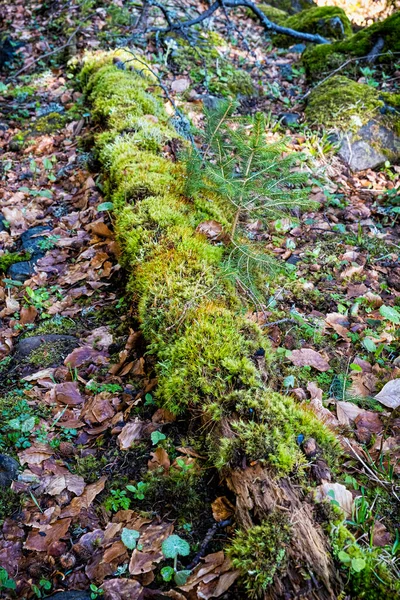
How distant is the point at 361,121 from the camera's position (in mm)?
5762

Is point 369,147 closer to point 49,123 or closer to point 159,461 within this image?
point 49,123

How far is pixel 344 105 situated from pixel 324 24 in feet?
13.5

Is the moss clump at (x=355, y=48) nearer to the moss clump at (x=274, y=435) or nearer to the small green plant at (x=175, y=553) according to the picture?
the moss clump at (x=274, y=435)

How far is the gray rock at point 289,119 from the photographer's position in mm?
6367

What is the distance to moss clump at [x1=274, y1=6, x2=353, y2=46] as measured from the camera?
28.9ft

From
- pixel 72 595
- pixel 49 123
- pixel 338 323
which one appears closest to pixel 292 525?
pixel 72 595

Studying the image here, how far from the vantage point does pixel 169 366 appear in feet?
8.79

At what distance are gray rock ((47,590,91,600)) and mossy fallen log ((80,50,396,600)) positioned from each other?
0.69 m

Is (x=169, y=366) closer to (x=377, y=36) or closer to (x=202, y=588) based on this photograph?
(x=202, y=588)

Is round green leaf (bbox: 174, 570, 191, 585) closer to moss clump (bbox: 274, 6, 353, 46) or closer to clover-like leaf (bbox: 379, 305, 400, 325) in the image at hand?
clover-like leaf (bbox: 379, 305, 400, 325)

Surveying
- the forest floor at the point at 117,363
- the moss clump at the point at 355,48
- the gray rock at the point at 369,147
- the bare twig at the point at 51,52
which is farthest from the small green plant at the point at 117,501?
the bare twig at the point at 51,52

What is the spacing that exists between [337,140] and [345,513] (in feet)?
16.3

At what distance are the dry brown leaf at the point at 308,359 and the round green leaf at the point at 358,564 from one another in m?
1.40

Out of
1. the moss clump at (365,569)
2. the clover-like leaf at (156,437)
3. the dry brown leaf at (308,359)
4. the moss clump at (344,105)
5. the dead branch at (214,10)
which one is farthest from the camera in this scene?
the dead branch at (214,10)
